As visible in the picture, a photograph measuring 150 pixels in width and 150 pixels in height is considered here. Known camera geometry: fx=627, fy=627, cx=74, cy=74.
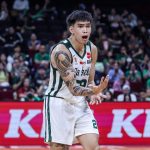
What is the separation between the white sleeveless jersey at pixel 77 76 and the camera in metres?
6.66

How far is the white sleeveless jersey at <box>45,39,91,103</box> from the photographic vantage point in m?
6.66

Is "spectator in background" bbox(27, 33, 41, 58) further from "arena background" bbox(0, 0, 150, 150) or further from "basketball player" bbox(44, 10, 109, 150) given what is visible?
"basketball player" bbox(44, 10, 109, 150)

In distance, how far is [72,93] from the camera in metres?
6.56

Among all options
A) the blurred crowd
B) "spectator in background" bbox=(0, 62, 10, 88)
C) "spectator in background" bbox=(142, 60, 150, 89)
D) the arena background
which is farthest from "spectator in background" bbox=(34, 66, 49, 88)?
the arena background

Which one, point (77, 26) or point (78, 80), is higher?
point (77, 26)

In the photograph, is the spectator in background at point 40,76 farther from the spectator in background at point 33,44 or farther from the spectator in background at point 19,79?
the spectator in background at point 33,44

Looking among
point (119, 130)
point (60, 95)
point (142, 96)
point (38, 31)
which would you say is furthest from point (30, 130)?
point (38, 31)

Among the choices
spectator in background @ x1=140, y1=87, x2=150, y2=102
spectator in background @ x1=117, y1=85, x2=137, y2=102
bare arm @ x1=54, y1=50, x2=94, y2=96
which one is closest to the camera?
bare arm @ x1=54, y1=50, x2=94, y2=96

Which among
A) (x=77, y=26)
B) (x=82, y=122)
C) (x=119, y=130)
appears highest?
(x=77, y=26)

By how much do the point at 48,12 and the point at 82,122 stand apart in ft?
44.7

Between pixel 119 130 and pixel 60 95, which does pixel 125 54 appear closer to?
pixel 119 130

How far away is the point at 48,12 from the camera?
2008cm

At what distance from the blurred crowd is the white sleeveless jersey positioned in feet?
23.5

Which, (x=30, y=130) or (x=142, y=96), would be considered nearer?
(x=30, y=130)
